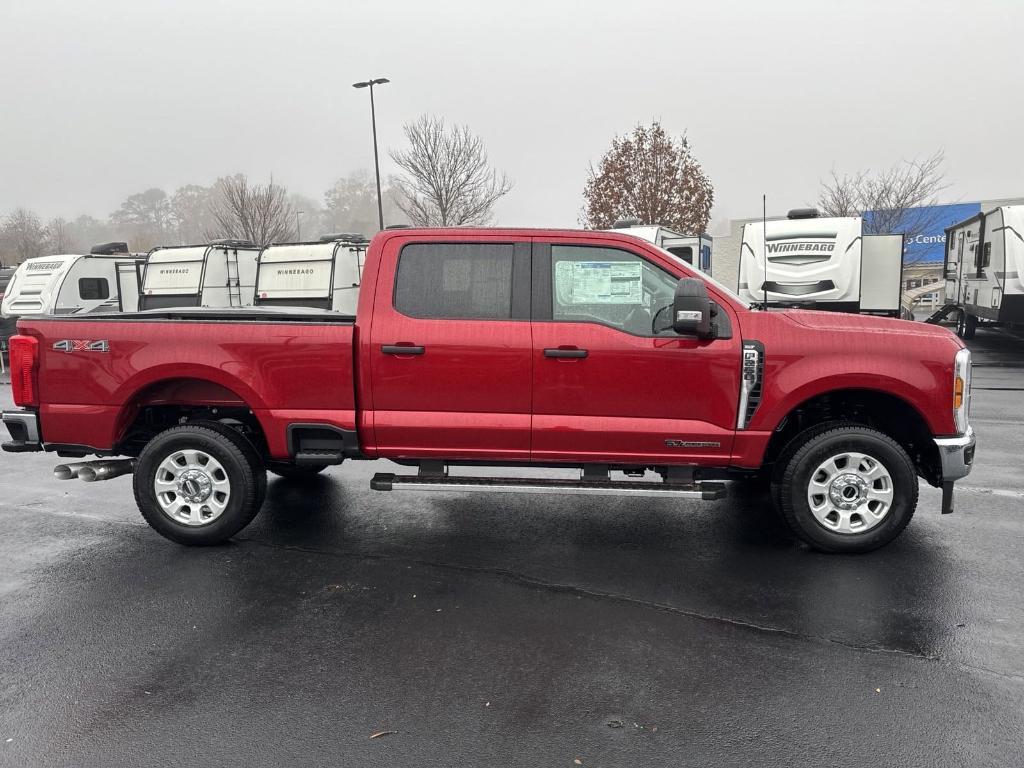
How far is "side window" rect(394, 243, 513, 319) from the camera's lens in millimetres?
4867

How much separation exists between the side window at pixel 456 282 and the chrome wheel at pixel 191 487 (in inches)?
65.8

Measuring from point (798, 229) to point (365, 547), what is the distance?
11998mm

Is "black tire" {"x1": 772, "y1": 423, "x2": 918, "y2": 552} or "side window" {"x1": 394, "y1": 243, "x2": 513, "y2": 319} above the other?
"side window" {"x1": 394, "y1": 243, "x2": 513, "y2": 319}

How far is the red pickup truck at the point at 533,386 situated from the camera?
4676 mm

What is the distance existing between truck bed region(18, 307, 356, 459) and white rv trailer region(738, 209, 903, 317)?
10.6 metres

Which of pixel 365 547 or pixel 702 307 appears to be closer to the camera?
pixel 702 307

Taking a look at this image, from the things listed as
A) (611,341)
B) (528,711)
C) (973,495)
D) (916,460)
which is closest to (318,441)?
(611,341)

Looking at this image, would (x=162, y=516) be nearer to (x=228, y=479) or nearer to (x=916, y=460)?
(x=228, y=479)

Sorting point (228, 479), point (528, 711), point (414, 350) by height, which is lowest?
point (528, 711)

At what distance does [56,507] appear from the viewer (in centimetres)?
625

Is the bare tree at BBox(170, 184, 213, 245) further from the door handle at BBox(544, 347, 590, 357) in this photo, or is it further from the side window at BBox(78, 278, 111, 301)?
the door handle at BBox(544, 347, 590, 357)

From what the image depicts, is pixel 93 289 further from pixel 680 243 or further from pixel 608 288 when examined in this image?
pixel 608 288

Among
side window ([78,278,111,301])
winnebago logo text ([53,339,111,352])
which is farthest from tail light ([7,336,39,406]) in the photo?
side window ([78,278,111,301])

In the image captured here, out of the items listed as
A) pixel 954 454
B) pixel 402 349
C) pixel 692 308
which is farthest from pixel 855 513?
pixel 402 349
